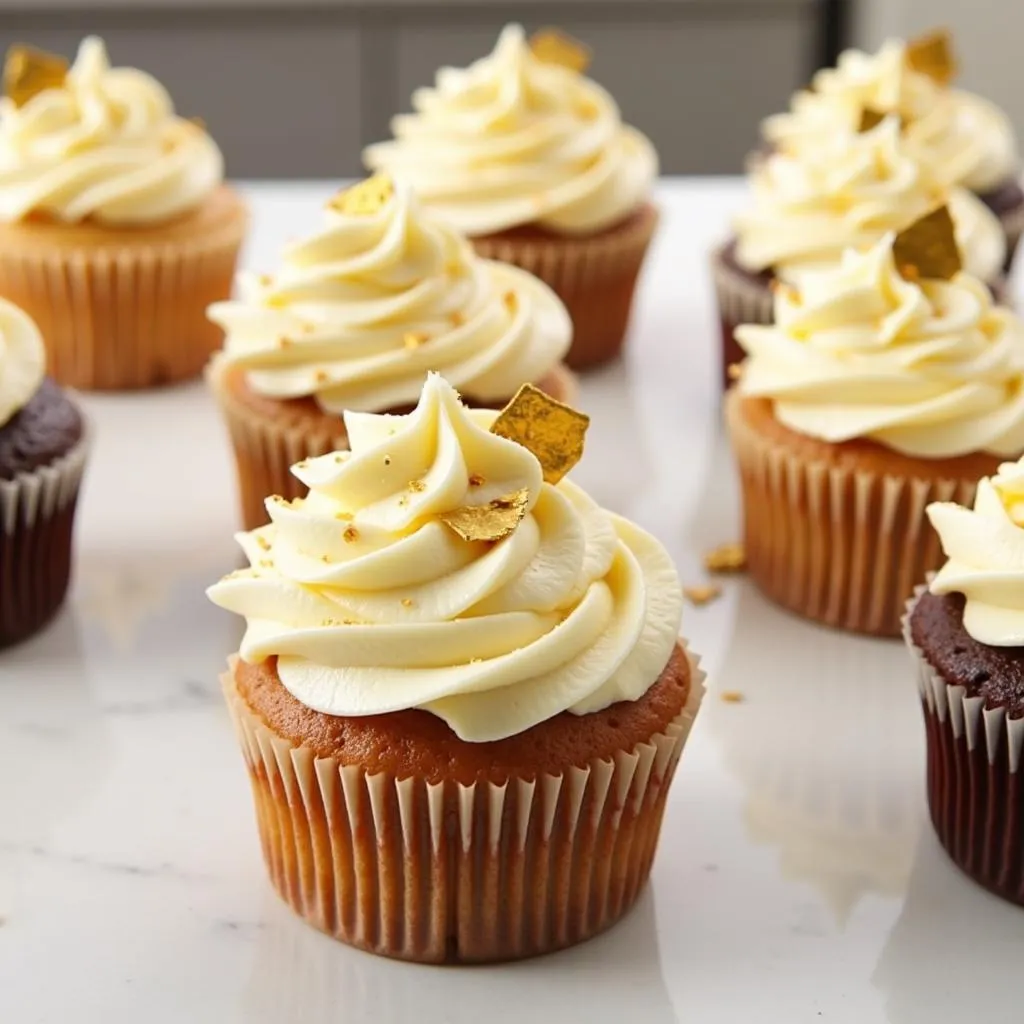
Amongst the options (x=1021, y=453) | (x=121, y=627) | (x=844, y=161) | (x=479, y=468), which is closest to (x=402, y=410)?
(x=121, y=627)

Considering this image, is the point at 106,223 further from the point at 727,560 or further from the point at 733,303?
the point at 727,560

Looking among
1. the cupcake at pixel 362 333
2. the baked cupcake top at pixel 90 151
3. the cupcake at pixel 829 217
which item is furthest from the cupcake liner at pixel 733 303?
the baked cupcake top at pixel 90 151

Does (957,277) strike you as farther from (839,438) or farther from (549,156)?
(549,156)

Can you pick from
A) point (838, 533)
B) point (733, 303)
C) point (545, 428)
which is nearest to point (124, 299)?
point (733, 303)

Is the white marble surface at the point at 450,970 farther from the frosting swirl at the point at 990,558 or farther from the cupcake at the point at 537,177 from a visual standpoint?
the cupcake at the point at 537,177

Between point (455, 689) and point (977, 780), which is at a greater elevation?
point (455, 689)
